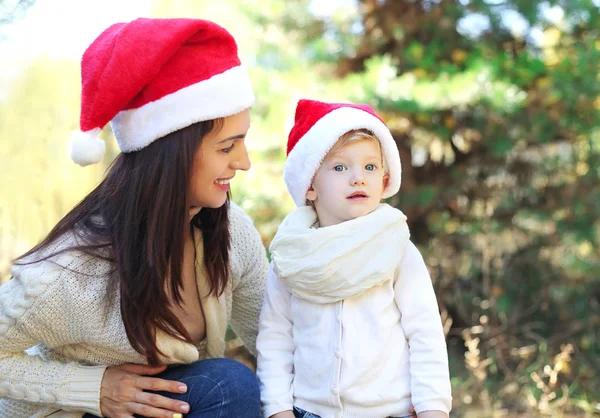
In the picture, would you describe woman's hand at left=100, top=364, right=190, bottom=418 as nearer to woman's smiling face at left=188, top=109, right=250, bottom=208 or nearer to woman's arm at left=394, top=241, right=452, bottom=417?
woman's smiling face at left=188, top=109, right=250, bottom=208

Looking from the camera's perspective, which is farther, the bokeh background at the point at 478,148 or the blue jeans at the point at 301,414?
the bokeh background at the point at 478,148

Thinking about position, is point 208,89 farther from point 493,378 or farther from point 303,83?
point 493,378

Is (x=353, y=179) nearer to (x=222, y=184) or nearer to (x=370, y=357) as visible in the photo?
(x=222, y=184)

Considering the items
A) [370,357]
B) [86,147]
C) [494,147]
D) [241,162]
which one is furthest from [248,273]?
[494,147]

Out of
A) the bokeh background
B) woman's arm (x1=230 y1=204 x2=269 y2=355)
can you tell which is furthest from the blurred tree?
woman's arm (x1=230 y1=204 x2=269 y2=355)

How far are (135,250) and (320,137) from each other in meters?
0.58

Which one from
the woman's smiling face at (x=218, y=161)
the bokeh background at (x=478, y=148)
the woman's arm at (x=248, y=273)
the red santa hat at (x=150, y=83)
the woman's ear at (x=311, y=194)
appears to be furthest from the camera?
the bokeh background at (x=478, y=148)

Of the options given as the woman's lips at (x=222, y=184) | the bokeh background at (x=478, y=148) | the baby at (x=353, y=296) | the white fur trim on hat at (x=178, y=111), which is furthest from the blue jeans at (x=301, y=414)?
the bokeh background at (x=478, y=148)

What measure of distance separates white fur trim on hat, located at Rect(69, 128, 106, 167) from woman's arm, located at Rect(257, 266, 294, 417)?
60cm

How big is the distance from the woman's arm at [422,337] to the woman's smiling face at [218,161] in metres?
0.53

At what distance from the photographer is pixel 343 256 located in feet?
5.99

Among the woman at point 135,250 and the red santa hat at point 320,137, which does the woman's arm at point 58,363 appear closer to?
the woman at point 135,250

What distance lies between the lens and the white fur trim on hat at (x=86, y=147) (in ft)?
5.95

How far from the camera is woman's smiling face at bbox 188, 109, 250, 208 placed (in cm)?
186
